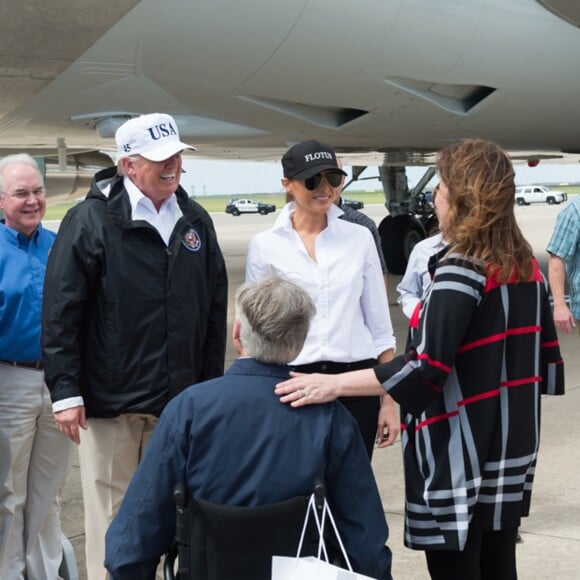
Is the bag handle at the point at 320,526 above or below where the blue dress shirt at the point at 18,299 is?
below

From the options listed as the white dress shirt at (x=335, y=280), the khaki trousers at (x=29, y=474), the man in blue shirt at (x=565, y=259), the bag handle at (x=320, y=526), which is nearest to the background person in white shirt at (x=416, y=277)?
the man in blue shirt at (x=565, y=259)

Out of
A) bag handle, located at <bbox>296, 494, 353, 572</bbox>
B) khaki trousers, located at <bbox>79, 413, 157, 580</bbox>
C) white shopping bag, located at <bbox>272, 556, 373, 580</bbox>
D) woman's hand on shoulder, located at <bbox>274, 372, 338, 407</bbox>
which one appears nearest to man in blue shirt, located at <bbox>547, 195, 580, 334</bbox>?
khaki trousers, located at <bbox>79, 413, 157, 580</bbox>

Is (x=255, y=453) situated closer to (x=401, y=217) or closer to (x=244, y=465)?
(x=244, y=465)

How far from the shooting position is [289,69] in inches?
271

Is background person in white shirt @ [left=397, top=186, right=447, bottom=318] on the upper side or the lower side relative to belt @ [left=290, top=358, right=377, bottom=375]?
upper

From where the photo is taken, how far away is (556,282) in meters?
5.55

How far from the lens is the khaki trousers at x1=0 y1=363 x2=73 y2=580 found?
3.55 metres

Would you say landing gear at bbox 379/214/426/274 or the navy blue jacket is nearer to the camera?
the navy blue jacket

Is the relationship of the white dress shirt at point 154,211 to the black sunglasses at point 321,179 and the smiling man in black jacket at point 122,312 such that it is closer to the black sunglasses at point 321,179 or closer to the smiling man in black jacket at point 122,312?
the smiling man in black jacket at point 122,312

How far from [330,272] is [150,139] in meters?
0.79

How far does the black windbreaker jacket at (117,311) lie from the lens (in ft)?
10.6

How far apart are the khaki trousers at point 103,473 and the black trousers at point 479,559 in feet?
3.38

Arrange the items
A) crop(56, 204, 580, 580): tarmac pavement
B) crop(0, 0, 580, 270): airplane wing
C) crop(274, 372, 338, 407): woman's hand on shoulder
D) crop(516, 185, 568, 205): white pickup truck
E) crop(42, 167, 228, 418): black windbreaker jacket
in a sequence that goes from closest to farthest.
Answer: crop(274, 372, 338, 407): woman's hand on shoulder < crop(42, 167, 228, 418): black windbreaker jacket < crop(56, 204, 580, 580): tarmac pavement < crop(0, 0, 580, 270): airplane wing < crop(516, 185, 568, 205): white pickup truck

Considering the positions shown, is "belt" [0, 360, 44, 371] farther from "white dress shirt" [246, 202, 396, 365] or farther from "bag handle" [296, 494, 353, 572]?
"bag handle" [296, 494, 353, 572]
